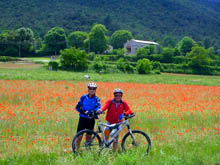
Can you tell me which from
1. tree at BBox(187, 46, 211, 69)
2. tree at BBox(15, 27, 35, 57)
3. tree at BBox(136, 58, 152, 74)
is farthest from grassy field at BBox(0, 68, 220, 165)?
tree at BBox(15, 27, 35, 57)

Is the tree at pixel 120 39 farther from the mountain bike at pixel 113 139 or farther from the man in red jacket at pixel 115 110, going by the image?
the mountain bike at pixel 113 139

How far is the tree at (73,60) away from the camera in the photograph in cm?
5766

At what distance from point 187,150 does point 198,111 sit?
20.4ft

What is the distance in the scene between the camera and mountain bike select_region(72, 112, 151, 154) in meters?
6.73

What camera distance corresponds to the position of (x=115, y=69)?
62.1 m

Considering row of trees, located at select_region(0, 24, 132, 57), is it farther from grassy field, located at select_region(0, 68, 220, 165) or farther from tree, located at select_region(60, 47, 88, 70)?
grassy field, located at select_region(0, 68, 220, 165)

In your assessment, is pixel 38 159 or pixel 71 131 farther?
pixel 71 131

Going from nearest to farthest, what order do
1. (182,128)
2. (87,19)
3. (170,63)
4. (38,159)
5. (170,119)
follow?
(38,159), (182,128), (170,119), (170,63), (87,19)

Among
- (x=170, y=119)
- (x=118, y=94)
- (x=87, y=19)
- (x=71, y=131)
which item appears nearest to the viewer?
(x=118, y=94)

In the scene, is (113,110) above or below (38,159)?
above

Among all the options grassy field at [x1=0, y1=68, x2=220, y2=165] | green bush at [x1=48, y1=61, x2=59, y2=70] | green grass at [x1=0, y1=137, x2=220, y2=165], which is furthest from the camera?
green bush at [x1=48, y1=61, x2=59, y2=70]

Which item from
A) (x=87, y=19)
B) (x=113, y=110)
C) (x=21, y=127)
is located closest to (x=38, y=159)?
(x=113, y=110)

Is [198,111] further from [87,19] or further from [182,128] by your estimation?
[87,19]

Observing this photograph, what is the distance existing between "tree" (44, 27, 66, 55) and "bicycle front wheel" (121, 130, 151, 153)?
93.1m
